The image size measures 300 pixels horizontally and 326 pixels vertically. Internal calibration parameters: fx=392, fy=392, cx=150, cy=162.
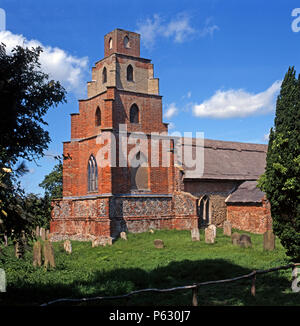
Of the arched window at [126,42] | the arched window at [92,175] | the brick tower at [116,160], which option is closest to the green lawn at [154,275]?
the brick tower at [116,160]

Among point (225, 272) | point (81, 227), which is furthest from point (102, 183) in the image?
point (225, 272)

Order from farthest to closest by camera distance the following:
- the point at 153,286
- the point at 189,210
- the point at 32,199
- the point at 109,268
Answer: the point at 189,210, the point at 109,268, the point at 153,286, the point at 32,199

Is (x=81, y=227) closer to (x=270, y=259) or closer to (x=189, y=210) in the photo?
(x=189, y=210)

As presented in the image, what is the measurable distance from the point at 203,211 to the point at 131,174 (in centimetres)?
651

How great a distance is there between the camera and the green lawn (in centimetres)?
1092

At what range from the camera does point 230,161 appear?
108 ft

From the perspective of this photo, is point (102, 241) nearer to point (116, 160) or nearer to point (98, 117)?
point (116, 160)

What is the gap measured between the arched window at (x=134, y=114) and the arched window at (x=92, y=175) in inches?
156

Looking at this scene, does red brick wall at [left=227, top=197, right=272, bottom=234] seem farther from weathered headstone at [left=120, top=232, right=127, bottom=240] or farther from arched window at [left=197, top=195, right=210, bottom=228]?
weathered headstone at [left=120, top=232, right=127, bottom=240]

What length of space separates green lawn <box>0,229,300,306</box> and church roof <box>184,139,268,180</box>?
9.46 meters

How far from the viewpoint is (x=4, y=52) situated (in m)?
10.0

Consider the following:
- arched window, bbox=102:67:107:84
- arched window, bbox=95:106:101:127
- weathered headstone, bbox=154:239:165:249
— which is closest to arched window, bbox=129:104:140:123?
arched window, bbox=95:106:101:127

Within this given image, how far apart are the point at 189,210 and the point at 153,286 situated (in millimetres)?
15427

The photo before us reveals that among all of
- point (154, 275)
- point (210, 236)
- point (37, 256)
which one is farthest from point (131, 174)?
point (154, 275)
